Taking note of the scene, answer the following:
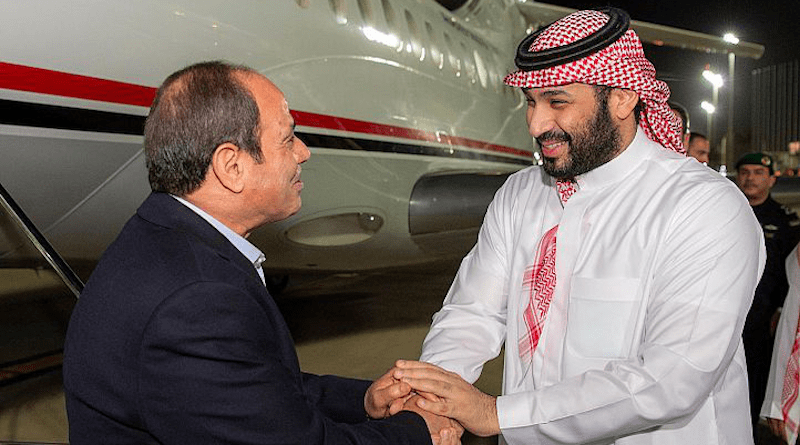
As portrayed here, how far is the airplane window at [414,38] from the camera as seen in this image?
6777 millimetres

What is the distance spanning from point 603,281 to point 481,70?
6.60m

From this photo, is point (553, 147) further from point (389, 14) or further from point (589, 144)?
point (389, 14)

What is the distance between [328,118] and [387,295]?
512 cm

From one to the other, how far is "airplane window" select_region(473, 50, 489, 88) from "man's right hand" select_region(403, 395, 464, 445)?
21.6 ft

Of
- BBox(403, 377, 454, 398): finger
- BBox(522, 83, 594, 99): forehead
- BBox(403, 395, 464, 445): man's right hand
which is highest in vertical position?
BBox(522, 83, 594, 99): forehead

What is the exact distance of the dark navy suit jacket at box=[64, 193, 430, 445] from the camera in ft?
4.91

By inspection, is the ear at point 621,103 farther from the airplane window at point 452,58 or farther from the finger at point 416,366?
the airplane window at point 452,58

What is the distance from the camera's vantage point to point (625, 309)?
7.31ft

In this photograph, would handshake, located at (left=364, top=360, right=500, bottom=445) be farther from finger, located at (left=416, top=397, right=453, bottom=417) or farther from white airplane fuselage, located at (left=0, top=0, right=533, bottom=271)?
white airplane fuselage, located at (left=0, top=0, right=533, bottom=271)

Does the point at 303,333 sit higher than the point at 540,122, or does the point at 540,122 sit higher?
the point at 540,122

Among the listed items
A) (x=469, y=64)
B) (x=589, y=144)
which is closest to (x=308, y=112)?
(x=589, y=144)

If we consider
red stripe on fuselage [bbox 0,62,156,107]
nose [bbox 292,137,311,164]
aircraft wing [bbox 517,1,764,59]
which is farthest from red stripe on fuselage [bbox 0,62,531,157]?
aircraft wing [bbox 517,1,764,59]

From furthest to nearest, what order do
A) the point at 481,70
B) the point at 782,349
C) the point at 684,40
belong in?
the point at 684,40, the point at 481,70, the point at 782,349

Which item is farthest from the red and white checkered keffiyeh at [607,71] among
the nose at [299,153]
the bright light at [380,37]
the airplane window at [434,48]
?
the airplane window at [434,48]
